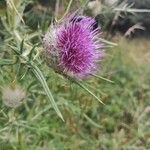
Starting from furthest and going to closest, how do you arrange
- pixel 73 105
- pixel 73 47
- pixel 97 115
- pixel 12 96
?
pixel 97 115, pixel 73 105, pixel 12 96, pixel 73 47

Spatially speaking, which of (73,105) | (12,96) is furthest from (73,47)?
(73,105)

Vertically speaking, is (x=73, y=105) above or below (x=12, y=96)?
below

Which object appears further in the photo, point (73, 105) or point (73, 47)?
point (73, 105)

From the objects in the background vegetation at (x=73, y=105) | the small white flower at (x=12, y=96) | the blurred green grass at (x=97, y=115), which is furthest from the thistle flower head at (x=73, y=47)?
the blurred green grass at (x=97, y=115)

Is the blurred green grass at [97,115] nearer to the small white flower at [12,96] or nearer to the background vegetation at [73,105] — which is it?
the background vegetation at [73,105]

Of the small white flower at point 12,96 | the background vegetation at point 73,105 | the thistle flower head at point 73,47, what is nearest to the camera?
the thistle flower head at point 73,47

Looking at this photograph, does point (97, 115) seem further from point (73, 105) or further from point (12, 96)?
point (12, 96)
